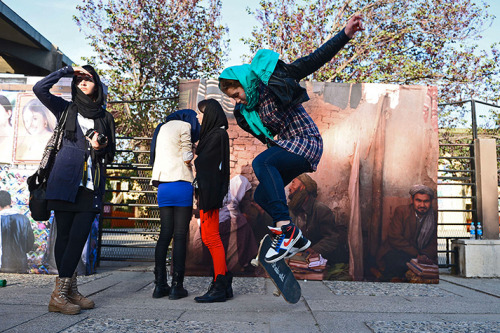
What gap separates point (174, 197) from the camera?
3.88 metres

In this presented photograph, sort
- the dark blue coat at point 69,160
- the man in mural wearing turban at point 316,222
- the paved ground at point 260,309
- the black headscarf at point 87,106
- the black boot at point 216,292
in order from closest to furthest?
the paved ground at point 260,309 < the dark blue coat at point 69,160 < the black headscarf at point 87,106 < the black boot at point 216,292 < the man in mural wearing turban at point 316,222

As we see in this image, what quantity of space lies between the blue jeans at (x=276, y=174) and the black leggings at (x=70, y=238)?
1.47m

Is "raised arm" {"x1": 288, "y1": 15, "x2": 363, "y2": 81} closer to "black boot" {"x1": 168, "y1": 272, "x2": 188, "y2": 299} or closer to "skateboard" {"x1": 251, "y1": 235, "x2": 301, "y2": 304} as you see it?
"skateboard" {"x1": 251, "y1": 235, "x2": 301, "y2": 304}

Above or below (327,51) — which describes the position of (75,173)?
below

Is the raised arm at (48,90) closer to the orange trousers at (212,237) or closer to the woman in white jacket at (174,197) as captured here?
the woman in white jacket at (174,197)

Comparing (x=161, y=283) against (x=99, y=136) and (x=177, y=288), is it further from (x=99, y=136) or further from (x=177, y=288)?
(x=99, y=136)

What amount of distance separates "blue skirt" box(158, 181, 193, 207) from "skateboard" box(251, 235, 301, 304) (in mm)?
1165

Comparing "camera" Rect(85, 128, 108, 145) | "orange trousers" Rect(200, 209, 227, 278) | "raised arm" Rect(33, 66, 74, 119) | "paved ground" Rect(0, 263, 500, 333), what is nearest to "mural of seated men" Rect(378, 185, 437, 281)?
"paved ground" Rect(0, 263, 500, 333)

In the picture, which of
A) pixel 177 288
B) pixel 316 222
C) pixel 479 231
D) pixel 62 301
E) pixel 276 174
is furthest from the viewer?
pixel 479 231

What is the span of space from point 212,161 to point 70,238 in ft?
4.52

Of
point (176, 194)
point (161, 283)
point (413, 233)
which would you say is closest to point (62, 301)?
point (161, 283)

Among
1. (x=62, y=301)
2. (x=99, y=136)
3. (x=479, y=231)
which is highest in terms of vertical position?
(x=99, y=136)

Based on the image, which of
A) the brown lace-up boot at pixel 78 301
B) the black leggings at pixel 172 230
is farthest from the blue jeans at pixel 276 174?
the brown lace-up boot at pixel 78 301

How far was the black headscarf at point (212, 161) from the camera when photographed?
3766 millimetres
